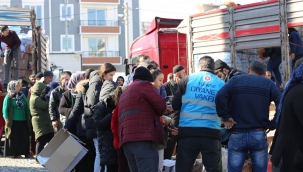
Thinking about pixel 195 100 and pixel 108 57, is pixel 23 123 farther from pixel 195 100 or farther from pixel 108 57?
pixel 108 57

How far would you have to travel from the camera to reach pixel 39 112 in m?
10.8

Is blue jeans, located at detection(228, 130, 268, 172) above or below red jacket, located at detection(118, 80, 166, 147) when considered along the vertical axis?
below

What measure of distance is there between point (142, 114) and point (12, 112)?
6.14 meters

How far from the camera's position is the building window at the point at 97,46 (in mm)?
49781

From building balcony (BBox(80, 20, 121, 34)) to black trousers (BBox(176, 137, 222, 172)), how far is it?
143 ft

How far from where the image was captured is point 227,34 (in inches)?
409

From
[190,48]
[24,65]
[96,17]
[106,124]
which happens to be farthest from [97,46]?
[106,124]

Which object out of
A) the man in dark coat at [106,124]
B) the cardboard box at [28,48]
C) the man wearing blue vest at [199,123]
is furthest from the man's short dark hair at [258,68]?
the cardboard box at [28,48]

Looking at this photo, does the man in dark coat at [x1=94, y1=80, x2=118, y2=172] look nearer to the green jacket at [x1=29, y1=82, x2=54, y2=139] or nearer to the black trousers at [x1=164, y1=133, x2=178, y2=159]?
the black trousers at [x1=164, y1=133, x2=178, y2=159]

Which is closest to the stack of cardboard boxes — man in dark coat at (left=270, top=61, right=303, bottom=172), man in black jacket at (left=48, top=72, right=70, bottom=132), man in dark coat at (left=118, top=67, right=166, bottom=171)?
man in black jacket at (left=48, top=72, right=70, bottom=132)

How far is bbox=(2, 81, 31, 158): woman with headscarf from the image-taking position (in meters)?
11.4

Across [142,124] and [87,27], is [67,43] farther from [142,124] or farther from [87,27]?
[142,124]

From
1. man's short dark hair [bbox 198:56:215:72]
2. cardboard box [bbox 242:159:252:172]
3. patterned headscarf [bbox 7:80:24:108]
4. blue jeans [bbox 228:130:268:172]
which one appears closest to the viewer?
blue jeans [bbox 228:130:268:172]

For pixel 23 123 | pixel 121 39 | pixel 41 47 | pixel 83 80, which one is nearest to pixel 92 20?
pixel 121 39
